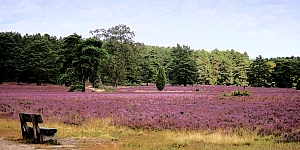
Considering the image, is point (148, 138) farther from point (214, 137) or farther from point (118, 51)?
point (118, 51)

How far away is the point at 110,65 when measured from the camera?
77.2m

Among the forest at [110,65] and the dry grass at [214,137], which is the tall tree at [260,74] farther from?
the dry grass at [214,137]

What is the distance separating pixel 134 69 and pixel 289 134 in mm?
69368

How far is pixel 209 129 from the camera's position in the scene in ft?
54.7

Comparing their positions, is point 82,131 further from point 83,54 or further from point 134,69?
point 134,69

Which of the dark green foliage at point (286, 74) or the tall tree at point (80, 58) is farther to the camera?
the dark green foliage at point (286, 74)

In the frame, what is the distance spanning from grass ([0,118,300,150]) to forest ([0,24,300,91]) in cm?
3810

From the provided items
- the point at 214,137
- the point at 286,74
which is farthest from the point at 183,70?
the point at 214,137

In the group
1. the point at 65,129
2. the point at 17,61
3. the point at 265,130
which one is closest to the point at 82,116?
the point at 65,129

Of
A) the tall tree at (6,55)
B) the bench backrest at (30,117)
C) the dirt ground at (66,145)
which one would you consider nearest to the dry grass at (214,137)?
the dirt ground at (66,145)

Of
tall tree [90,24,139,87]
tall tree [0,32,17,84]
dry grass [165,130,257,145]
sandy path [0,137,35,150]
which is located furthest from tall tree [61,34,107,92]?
sandy path [0,137,35,150]

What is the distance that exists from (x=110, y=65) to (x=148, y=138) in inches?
2473

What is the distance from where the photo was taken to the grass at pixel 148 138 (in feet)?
41.7

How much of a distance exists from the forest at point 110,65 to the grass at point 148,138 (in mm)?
38104
